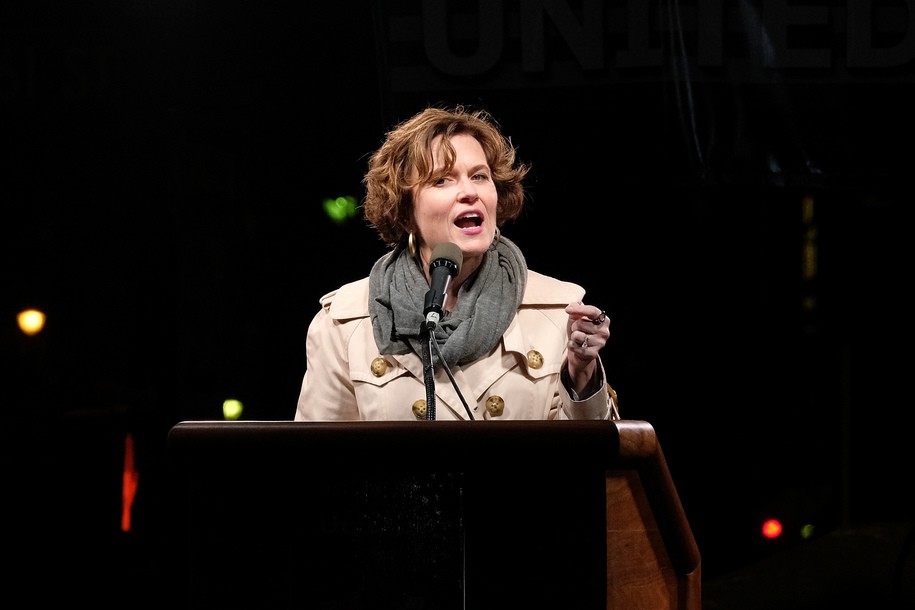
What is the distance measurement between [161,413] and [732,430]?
2.07m

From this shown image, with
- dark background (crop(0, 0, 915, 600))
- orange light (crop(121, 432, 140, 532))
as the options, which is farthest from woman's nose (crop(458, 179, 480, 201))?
orange light (crop(121, 432, 140, 532))

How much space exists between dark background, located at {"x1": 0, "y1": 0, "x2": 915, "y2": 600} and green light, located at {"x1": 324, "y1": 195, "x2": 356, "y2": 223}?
0.03 metres

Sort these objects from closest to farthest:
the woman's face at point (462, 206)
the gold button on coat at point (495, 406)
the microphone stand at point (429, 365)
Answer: the microphone stand at point (429, 365) < the gold button on coat at point (495, 406) < the woman's face at point (462, 206)

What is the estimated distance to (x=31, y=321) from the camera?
3.90 metres

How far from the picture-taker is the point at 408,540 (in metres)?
1.23

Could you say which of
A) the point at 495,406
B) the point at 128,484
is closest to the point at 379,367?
the point at 495,406

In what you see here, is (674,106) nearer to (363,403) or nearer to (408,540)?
(363,403)

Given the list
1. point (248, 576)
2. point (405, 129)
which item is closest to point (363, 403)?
point (405, 129)

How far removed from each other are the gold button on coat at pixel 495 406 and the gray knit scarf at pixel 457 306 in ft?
0.28

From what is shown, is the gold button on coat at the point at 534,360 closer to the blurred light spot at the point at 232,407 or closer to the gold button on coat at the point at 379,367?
the gold button on coat at the point at 379,367

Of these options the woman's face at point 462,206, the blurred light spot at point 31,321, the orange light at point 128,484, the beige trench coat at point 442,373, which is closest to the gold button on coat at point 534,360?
the beige trench coat at point 442,373

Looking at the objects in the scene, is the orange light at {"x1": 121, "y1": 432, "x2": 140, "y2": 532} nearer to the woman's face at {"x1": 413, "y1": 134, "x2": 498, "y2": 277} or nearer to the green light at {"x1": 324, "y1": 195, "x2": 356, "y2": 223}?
the green light at {"x1": 324, "y1": 195, "x2": 356, "y2": 223}

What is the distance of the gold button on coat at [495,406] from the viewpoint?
78.3 inches

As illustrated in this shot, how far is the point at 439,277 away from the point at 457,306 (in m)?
0.34
